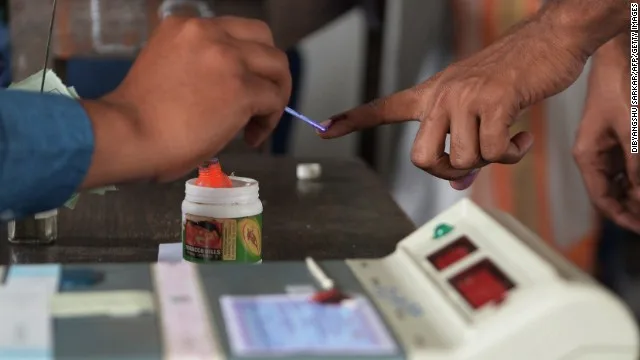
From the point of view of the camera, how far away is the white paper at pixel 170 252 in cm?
95

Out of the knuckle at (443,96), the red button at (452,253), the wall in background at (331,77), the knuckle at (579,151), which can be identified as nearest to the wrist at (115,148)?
the red button at (452,253)

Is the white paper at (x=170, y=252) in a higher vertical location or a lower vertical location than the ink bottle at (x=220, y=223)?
lower

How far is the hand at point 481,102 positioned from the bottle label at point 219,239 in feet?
0.61

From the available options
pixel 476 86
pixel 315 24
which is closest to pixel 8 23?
pixel 315 24

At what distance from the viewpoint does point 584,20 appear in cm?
98

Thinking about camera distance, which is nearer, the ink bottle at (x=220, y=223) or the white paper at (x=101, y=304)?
the white paper at (x=101, y=304)

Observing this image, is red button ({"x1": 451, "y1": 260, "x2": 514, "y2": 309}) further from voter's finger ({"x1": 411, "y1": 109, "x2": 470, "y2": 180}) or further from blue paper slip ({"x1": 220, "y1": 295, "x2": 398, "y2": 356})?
voter's finger ({"x1": 411, "y1": 109, "x2": 470, "y2": 180})

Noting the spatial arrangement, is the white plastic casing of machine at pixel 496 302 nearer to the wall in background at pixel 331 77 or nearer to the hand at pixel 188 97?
the hand at pixel 188 97

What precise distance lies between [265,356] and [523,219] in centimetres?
113

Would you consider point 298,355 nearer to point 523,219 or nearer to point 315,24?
point 523,219

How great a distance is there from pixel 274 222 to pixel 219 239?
0.35 metres

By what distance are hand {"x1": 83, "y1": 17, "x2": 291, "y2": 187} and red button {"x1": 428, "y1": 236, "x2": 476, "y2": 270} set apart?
0.63 feet

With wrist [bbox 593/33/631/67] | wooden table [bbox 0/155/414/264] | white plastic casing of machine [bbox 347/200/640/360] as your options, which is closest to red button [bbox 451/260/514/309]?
white plastic casing of machine [bbox 347/200/640/360]

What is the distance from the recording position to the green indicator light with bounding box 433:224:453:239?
725mm
